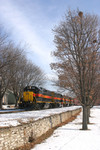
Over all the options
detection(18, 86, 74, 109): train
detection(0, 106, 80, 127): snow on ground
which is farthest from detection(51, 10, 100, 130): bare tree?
detection(18, 86, 74, 109): train

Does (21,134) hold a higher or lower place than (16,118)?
lower

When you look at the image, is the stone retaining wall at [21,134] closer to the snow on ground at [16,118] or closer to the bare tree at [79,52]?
A: the snow on ground at [16,118]

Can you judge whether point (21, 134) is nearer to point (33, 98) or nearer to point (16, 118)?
point (16, 118)

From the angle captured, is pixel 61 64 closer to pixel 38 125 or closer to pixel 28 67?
pixel 38 125

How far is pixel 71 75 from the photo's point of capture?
15289mm

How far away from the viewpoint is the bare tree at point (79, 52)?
1477cm

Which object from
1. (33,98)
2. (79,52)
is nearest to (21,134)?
(79,52)

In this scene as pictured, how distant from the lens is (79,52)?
48.3ft

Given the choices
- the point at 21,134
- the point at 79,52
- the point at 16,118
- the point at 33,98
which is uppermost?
the point at 79,52

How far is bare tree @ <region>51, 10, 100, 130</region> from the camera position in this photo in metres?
14.8

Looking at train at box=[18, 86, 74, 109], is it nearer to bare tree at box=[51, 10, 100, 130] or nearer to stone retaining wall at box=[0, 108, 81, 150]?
bare tree at box=[51, 10, 100, 130]

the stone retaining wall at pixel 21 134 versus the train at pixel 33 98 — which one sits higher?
the train at pixel 33 98

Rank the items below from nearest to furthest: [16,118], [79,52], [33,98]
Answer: [16,118] → [79,52] → [33,98]

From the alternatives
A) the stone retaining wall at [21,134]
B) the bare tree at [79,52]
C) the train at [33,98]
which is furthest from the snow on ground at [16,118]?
the train at [33,98]
